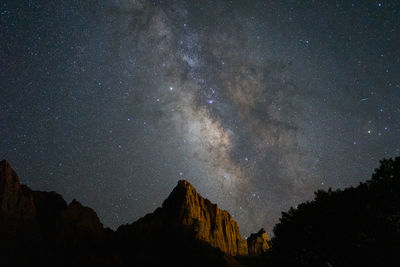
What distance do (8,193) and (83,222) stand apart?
58.5 feet

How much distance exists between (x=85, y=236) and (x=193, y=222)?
1169 inches

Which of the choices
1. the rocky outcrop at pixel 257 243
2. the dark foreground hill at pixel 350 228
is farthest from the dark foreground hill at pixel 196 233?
the rocky outcrop at pixel 257 243

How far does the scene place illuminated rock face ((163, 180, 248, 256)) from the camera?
73.8m

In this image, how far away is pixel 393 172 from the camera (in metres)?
24.1

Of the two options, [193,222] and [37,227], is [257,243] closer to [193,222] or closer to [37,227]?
[193,222]

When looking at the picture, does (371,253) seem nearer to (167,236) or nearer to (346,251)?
(346,251)

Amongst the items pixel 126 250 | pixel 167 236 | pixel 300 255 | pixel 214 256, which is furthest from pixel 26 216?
pixel 300 255

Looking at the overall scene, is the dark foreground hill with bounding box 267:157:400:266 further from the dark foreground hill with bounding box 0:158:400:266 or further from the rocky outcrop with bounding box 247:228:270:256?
the rocky outcrop with bounding box 247:228:270:256

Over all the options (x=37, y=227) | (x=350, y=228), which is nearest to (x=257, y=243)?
(x=37, y=227)

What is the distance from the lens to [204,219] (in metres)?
79.4

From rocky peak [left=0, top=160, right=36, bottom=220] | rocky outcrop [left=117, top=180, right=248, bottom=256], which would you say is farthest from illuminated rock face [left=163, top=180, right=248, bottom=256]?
rocky peak [left=0, top=160, right=36, bottom=220]

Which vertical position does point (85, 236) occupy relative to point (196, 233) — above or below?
below

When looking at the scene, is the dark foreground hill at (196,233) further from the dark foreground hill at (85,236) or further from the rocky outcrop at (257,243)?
the rocky outcrop at (257,243)

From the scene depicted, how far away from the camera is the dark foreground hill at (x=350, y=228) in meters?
22.8
